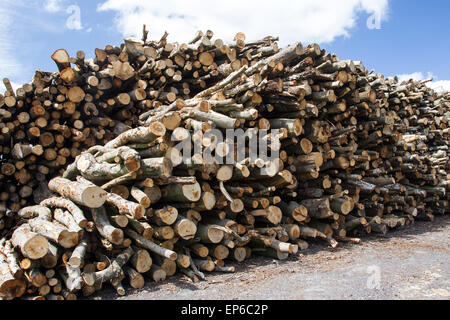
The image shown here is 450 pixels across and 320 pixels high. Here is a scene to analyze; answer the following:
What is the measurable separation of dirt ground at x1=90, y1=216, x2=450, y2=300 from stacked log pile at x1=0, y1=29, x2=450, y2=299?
0.63 ft

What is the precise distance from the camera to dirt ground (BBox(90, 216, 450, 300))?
10.8 feet

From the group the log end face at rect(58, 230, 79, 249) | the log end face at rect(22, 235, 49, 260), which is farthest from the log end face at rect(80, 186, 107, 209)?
the log end face at rect(22, 235, 49, 260)

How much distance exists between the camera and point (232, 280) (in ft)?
12.4

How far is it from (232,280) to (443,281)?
2.14 meters

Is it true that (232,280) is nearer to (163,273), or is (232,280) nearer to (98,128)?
(163,273)

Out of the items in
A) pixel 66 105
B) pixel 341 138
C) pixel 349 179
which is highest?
pixel 66 105

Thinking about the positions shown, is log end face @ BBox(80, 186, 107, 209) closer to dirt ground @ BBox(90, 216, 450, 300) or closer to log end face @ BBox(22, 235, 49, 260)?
log end face @ BBox(22, 235, 49, 260)

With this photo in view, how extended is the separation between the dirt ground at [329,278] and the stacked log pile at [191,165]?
0.19m

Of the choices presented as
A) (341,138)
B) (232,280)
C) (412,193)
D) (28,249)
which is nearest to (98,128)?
(28,249)

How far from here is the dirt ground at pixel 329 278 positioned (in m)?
3.30

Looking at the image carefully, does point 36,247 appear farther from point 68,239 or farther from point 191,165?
point 191,165

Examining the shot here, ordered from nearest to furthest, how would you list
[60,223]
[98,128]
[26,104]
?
[60,223], [26,104], [98,128]

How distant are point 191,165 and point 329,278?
6.26 ft

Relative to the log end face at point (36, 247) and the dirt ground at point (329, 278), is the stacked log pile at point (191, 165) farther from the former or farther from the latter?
the dirt ground at point (329, 278)
